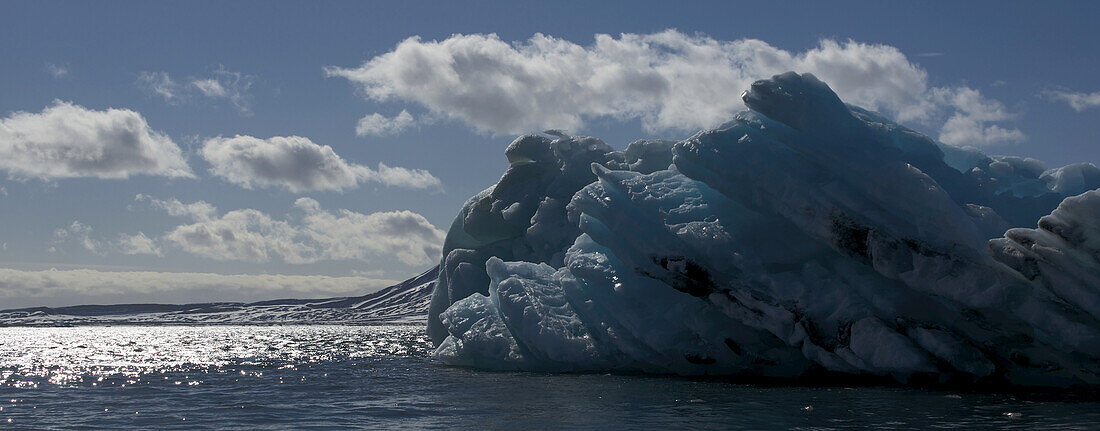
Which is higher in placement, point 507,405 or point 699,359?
point 699,359

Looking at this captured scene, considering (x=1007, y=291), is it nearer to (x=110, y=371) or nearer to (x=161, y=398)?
(x=161, y=398)

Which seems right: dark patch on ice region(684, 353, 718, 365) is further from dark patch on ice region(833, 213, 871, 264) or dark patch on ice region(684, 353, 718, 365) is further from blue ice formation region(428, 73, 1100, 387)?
dark patch on ice region(833, 213, 871, 264)

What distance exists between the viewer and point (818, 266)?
22.8 meters

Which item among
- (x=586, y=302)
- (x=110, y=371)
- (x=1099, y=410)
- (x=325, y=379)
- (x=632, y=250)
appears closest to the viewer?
(x=1099, y=410)

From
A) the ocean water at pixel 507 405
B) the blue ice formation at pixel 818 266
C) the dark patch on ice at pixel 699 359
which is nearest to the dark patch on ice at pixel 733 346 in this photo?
the blue ice formation at pixel 818 266

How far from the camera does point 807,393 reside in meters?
20.7

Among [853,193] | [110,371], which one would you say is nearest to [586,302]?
[853,193]

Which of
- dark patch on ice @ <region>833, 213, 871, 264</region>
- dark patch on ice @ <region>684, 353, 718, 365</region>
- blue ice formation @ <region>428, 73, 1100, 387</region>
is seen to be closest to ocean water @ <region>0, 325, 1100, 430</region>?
dark patch on ice @ <region>684, 353, 718, 365</region>

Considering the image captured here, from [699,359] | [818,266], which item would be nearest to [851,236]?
[818,266]

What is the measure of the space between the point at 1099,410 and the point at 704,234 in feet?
32.4

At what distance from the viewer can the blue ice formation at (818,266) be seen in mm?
19297

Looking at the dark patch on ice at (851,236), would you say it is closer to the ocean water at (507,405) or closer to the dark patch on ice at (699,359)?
the ocean water at (507,405)

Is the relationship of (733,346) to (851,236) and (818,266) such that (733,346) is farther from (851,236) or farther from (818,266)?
(851,236)

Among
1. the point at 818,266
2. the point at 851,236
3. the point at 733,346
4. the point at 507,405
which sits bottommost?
the point at 507,405
